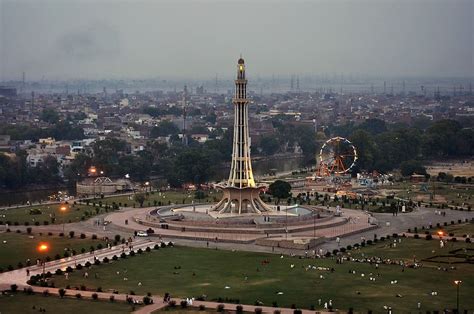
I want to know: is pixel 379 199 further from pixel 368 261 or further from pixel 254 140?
pixel 254 140

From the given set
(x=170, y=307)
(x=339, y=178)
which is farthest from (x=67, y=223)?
(x=339, y=178)

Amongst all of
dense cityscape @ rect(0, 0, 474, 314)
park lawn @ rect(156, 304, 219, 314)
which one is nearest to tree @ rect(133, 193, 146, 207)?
dense cityscape @ rect(0, 0, 474, 314)

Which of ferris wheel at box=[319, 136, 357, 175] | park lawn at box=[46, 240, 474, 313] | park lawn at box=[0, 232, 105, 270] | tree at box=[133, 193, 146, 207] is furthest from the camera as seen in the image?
ferris wheel at box=[319, 136, 357, 175]

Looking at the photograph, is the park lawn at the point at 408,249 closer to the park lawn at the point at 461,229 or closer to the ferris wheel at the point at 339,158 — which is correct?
the park lawn at the point at 461,229

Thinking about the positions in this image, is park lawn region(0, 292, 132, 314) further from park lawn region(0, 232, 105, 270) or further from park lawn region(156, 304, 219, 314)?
park lawn region(0, 232, 105, 270)

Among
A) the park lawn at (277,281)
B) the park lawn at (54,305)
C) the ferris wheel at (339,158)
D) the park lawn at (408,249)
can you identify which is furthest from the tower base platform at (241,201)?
the park lawn at (54,305)
